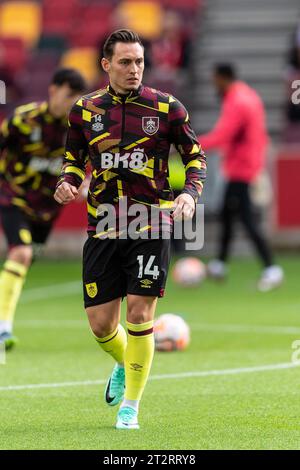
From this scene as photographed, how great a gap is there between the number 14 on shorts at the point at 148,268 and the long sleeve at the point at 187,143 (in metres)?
0.49

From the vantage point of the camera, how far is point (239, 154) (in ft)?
50.1

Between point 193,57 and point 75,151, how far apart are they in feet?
50.0

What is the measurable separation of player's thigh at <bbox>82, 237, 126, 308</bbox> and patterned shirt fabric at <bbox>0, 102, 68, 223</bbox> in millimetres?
3655

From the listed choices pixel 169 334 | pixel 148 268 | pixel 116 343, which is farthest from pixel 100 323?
pixel 169 334

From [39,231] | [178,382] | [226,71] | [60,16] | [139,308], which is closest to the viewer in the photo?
[139,308]

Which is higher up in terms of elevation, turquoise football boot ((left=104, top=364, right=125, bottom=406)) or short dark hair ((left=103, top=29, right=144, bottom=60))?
short dark hair ((left=103, top=29, right=144, bottom=60))

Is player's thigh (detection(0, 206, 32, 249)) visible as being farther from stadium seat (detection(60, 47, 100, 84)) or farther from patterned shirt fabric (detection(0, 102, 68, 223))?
stadium seat (detection(60, 47, 100, 84))

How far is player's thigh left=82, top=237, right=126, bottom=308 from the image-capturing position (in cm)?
698

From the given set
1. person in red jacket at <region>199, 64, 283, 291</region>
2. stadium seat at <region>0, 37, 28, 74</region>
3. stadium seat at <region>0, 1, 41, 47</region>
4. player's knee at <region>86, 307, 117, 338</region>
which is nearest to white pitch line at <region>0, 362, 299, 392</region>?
player's knee at <region>86, 307, 117, 338</region>

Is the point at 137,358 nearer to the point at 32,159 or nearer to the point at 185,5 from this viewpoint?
the point at 32,159

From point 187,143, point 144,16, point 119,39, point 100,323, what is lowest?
point 100,323

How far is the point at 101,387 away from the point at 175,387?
1.71 ft

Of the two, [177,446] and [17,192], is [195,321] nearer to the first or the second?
[17,192]
